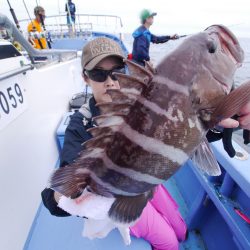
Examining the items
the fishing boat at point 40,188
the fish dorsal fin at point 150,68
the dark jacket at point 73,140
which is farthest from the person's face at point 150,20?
the fish dorsal fin at point 150,68

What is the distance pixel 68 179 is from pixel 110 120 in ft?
1.01

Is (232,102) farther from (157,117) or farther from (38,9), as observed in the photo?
(38,9)

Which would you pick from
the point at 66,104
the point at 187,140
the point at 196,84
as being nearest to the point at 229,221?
the point at 187,140

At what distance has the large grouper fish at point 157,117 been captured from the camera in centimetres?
83

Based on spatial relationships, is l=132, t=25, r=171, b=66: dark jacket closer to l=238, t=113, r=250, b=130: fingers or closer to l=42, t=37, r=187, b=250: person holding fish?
l=42, t=37, r=187, b=250: person holding fish

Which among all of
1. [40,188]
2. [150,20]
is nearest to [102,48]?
[40,188]

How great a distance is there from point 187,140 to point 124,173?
0.90 ft

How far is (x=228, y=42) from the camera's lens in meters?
0.99

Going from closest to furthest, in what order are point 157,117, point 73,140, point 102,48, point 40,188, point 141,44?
point 157,117 → point 73,140 → point 102,48 → point 40,188 → point 141,44

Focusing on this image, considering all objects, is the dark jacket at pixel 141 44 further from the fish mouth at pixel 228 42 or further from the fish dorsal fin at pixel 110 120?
the fish dorsal fin at pixel 110 120

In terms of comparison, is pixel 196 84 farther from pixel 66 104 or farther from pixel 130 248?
pixel 66 104

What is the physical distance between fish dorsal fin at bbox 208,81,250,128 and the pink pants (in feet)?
2.74

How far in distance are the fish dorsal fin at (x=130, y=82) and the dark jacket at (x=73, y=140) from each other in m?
0.62

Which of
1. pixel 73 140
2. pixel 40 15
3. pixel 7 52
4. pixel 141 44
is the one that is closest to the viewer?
pixel 73 140
